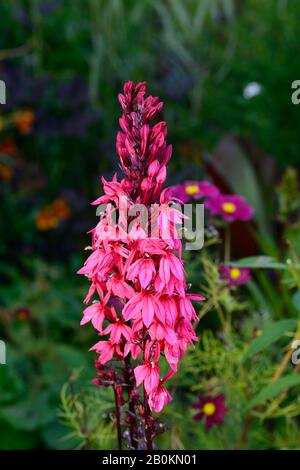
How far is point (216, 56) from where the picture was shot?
149 inches

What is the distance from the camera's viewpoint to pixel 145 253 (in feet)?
3.02

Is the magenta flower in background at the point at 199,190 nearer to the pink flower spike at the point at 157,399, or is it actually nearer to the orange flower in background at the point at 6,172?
the pink flower spike at the point at 157,399

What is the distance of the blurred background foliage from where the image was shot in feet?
5.51

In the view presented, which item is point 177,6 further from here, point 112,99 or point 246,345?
point 246,345

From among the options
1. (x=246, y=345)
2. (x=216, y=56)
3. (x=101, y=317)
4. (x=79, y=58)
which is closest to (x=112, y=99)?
(x=79, y=58)

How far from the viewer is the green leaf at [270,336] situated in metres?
1.28

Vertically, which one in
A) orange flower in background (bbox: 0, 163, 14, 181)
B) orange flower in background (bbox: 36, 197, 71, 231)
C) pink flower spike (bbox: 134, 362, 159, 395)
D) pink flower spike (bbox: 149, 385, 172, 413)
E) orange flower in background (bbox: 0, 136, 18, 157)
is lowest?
pink flower spike (bbox: 149, 385, 172, 413)

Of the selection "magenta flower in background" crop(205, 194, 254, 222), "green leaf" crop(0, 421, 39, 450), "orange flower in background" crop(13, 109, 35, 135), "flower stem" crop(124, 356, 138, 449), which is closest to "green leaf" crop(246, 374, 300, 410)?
"flower stem" crop(124, 356, 138, 449)

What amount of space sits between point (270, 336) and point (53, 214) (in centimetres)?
157

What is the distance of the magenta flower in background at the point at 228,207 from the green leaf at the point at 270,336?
1.09ft

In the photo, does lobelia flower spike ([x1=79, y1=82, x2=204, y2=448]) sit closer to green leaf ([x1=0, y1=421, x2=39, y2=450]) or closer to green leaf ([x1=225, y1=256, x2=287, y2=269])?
green leaf ([x1=225, y1=256, x2=287, y2=269])

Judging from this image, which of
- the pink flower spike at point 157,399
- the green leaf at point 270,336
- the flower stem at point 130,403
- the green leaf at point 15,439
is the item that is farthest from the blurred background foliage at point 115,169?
the pink flower spike at point 157,399

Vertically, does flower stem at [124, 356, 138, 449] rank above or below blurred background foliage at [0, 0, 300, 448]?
below

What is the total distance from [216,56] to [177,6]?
52cm
